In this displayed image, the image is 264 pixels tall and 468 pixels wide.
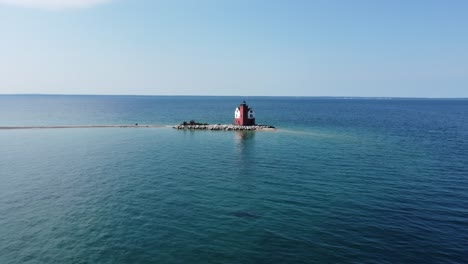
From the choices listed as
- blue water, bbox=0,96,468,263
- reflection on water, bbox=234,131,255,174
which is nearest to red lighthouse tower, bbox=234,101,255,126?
reflection on water, bbox=234,131,255,174

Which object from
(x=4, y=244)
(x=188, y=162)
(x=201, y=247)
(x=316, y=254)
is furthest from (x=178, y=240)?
(x=188, y=162)

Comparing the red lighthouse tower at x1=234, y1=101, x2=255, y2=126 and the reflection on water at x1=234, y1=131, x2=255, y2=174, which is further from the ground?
the red lighthouse tower at x1=234, y1=101, x2=255, y2=126

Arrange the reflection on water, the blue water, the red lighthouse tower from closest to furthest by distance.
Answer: the blue water < the reflection on water < the red lighthouse tower

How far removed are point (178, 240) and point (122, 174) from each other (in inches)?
1000

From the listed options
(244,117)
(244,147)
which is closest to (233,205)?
(244,147)

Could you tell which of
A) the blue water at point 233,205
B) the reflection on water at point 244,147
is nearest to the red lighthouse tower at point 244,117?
the reflection on water at point 244,147

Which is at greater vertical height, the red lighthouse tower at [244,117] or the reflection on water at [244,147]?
the red lighthouse tower at [244,117]

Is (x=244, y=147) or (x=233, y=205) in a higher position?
(x=244, y=147)

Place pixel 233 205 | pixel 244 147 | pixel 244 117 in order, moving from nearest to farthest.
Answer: pixel 233 205 → pixel 244 147 → pixel 244 117

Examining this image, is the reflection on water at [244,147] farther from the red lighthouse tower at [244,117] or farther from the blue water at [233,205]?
the red lighthouse tower at [244,117]

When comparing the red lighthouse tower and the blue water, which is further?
the red lighthouse tower

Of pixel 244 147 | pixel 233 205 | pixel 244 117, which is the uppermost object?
pixel 244 117

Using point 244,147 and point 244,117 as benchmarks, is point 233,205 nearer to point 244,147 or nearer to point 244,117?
point 244,147

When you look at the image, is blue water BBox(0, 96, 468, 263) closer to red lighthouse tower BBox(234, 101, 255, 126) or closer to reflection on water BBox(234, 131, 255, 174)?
reflection on water BBox(234, 131, 255, 174)
